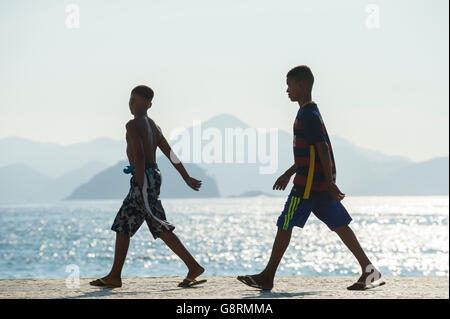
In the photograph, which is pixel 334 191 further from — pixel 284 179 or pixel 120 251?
pixel 120 251

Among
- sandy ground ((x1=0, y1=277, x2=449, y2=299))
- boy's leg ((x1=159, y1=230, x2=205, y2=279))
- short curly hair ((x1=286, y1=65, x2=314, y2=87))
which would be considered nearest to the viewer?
sandy ground ((x1=0, y1=277, x2=449, y2=299))

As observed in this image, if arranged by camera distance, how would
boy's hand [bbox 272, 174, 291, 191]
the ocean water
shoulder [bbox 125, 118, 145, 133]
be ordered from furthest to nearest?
the ocean water → shoulder [bbox 125, 118, 145, 133] → boy's hand [bbox 272, 174, 291, 191]

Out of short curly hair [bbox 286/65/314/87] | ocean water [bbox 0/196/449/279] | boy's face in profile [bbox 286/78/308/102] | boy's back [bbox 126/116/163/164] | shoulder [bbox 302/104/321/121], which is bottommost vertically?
ocean water [bbox 0/196/449/279]

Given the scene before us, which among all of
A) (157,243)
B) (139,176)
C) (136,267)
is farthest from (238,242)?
(139,176)

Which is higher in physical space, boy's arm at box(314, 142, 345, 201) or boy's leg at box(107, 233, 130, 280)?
boy's arm at box(314, 142, 345, 201)

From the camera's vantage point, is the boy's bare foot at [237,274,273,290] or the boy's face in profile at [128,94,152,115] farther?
the boy's face in profile at [128,94,152,115]

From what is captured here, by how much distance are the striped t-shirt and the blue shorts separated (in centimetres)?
6

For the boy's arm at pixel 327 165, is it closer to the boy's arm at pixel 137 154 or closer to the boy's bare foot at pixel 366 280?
the boy's bare foot at pixel 366 280

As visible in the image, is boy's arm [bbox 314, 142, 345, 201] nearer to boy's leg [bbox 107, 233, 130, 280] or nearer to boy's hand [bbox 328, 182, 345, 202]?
boy's hand [bbox 328, 182, 345, 202]

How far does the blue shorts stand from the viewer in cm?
635

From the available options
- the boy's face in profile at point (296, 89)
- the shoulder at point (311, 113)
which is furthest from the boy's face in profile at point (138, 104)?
the shoulder at point (311, 113)

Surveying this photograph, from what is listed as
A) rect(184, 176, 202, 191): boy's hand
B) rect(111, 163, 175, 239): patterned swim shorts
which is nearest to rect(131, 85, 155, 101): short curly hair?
rect(111, 163, 175, 239): patterned swim shorts

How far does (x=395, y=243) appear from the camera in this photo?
79062 mm

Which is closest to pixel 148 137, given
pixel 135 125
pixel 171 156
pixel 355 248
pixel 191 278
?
pixel 135 125
